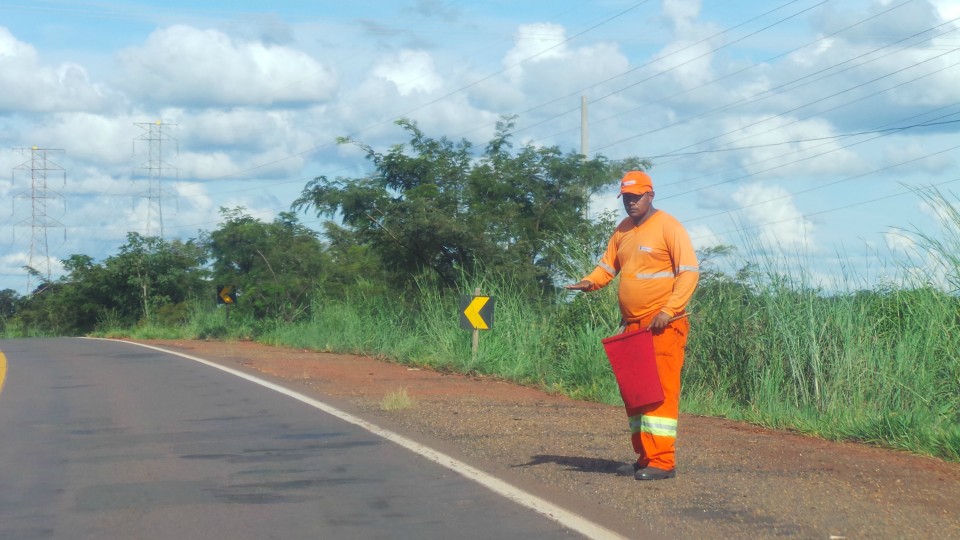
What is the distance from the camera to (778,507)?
6555mm

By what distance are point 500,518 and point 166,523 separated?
2.04 metres

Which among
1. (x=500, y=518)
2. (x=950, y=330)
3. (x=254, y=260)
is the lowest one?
(x=500, y=518)

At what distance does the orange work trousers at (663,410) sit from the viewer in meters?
7.24

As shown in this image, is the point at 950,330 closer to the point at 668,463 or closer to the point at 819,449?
the point at 819,449

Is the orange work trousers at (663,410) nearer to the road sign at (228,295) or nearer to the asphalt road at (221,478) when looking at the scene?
the asphalt road at (221,478)

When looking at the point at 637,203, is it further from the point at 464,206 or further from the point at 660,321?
the point at 464,206

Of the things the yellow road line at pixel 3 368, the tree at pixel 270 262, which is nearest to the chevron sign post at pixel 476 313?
the yellow road line at pixel 3 368

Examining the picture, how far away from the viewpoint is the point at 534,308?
60.5 ft

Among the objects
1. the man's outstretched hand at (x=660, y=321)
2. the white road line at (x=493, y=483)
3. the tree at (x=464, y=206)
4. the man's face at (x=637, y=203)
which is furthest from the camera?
the tree at (x=464, y=206)

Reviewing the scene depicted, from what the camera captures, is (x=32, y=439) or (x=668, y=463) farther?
(x=32, y=439)

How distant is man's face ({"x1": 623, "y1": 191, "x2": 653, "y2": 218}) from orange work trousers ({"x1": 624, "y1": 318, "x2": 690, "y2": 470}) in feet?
2.60

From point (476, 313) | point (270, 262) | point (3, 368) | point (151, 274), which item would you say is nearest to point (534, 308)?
point (476, 313)

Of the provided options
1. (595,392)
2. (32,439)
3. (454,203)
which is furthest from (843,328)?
(454,203)

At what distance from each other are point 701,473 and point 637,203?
2.07m
